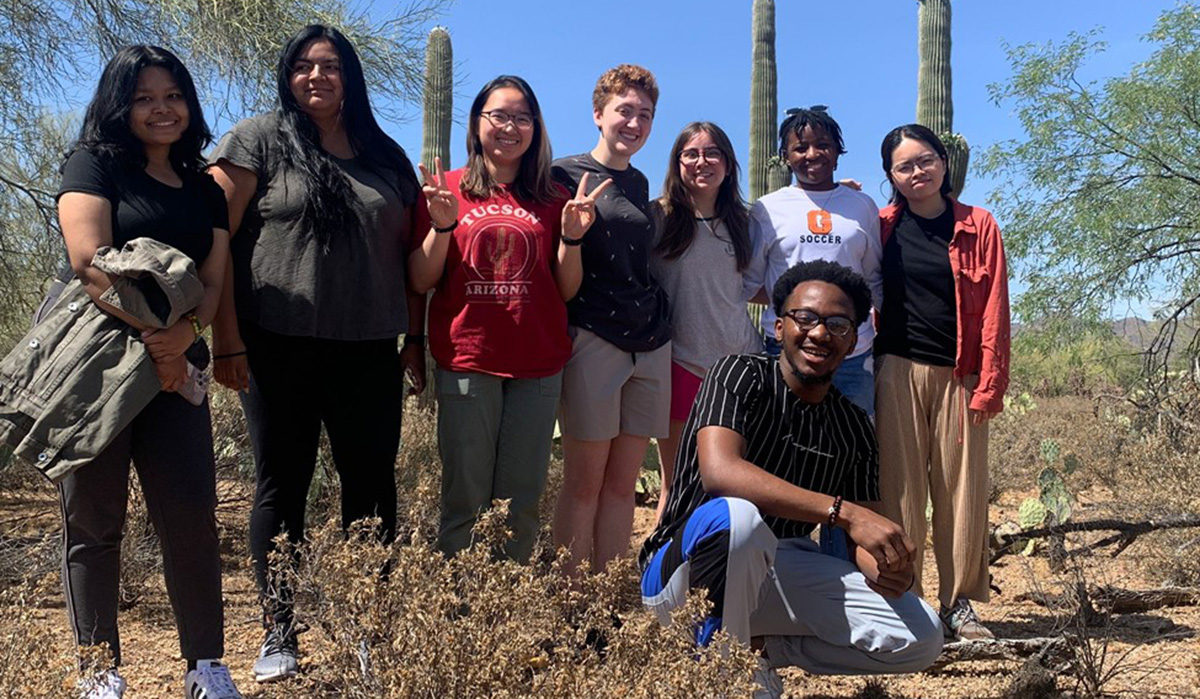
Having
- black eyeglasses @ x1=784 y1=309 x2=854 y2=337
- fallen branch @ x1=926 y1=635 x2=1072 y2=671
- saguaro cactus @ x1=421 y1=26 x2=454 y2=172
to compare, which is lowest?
fallen branch @ x1=926 y1=635 x2=1072 y2=671

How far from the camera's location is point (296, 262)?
143 inches

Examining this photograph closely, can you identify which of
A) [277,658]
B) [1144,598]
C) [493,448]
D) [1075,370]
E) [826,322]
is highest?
[826,322]

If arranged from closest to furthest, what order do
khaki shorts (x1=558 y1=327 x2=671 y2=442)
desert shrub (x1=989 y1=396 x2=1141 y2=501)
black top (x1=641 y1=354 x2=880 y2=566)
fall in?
black top (x1=641 y1=354 x2=880 y2=566), khaki shorts (x1=558 y1=327 x2=671 y2=442), desert shrub (x1=989 y1=396 x2=1141 y2=501)

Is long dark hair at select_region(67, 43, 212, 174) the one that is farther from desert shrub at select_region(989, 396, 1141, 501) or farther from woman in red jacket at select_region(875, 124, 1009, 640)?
desert shrub at select_region(989, 396, 1141, 501)

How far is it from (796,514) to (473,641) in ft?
3.81

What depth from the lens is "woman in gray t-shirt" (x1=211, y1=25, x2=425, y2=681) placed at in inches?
143

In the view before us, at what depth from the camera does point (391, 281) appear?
3.79m

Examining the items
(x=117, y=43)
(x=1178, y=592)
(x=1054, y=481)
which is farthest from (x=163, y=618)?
(x=1054, y=481)

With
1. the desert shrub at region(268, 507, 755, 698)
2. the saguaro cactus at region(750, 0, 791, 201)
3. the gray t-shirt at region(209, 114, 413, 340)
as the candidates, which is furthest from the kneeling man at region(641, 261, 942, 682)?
the saguaro cactus at region(750, 0, 791, 201)

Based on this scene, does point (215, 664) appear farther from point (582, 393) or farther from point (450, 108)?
point (450, 108)

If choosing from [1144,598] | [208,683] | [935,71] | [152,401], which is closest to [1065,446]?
[935,71]

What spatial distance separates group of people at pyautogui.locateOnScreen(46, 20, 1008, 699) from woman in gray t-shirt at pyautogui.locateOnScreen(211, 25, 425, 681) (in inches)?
0.4

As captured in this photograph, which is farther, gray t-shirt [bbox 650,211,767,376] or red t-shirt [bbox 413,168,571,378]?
gray t-shirt [bbox 650,211,767,376]

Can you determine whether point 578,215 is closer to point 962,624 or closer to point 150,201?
point 150,201
